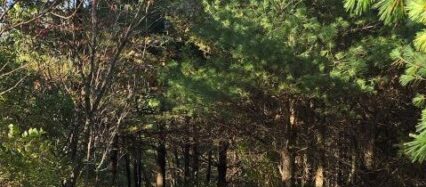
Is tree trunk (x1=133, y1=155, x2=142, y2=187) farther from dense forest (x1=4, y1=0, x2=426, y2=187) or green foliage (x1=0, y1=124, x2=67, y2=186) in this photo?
green foliage (x1=0, y1=124, x2=67, y2=186)

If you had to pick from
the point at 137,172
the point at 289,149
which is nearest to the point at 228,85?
the point at 289,149

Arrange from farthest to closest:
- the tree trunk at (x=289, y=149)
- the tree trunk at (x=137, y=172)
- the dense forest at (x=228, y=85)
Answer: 1. the tree trunk at (x=137, y=172)
2. the tree trunk at (x=289, y=149)
3. the dense forest at (x=228, y=85)

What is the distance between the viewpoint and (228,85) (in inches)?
472

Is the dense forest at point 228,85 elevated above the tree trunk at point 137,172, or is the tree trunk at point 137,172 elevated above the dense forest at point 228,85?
the dense forest at point 228,85

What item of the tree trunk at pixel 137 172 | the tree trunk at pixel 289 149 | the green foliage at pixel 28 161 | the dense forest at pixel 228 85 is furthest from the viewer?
the tree trunk at pixel 137 172

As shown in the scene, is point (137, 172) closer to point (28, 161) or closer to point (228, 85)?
point (228, 85)

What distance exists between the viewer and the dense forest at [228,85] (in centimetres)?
638

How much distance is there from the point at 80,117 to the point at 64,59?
176cm

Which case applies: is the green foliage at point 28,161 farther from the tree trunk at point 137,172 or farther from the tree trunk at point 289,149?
the tree trunk at point 137,172

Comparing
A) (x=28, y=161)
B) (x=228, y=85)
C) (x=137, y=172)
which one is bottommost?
(x=137, y=172)

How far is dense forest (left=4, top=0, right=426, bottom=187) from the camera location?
20.9 feet

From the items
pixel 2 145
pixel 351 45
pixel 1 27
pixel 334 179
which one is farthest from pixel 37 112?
pixel 334 179

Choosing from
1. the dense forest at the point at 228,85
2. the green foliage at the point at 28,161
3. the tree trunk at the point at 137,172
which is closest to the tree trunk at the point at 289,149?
the dense forest at the point at 228,85

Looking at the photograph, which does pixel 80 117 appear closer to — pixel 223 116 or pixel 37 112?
pixel 37 112
